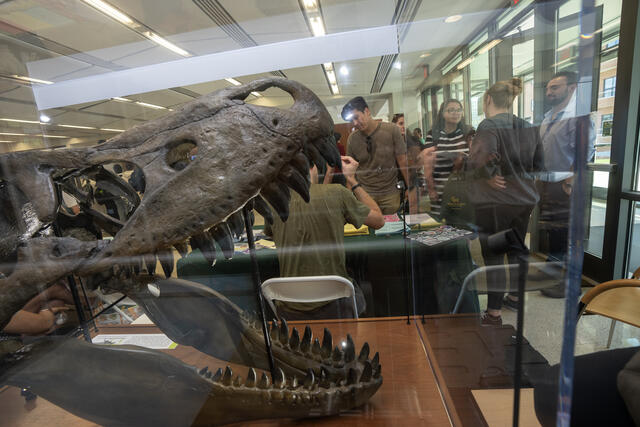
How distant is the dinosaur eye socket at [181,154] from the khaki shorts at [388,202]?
A: 0.84 m

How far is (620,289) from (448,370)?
2.52 ft

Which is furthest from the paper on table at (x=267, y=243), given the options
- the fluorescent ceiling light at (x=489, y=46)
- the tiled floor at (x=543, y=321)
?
the fluorescent ceiling light at (x=489, y=46)

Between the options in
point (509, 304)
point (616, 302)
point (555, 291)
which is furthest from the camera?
point (616, 302)

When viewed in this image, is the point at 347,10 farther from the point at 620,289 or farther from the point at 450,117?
the point at 620,289

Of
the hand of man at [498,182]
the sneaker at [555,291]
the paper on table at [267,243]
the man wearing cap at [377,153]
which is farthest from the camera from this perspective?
the paper on table at [267,243]

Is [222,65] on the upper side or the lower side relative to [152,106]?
upper

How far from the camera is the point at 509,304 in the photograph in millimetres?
812

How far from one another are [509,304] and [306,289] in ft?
2.38

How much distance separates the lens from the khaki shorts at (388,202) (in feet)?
4.71

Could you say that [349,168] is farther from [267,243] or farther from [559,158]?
[559,158]

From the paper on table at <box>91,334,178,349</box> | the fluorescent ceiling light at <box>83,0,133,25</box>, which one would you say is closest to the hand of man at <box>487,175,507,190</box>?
the paper on table at <box>91,334,178,349</box>

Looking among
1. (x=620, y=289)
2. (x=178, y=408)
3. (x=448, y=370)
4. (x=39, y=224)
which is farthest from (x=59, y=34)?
(x=620, y=289)

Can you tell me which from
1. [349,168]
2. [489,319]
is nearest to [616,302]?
[489,319]

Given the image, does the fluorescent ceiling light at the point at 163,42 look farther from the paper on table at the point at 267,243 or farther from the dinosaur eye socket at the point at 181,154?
the paper on table at the point at 267,243
